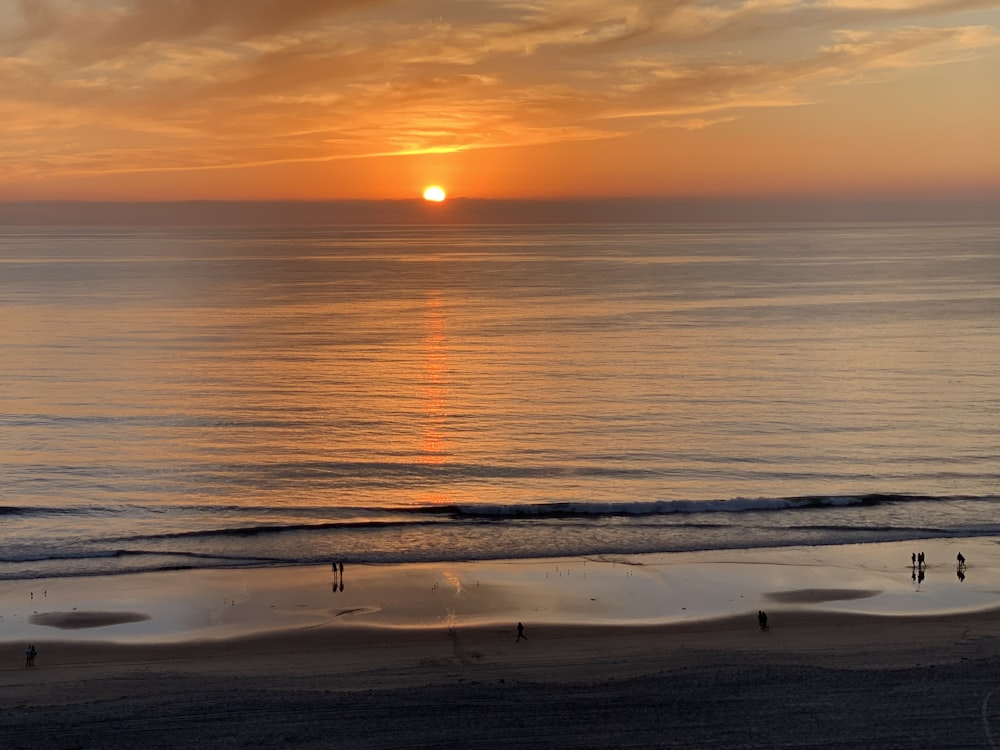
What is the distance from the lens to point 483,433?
5191cm

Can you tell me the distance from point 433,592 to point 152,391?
36.1m

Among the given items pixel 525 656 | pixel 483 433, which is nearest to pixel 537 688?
pixel 525 656

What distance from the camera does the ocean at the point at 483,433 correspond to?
37.7 metres

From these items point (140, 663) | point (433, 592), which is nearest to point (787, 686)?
point (433, 592)

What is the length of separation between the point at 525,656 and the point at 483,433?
85.5 feet

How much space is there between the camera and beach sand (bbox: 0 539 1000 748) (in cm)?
2203

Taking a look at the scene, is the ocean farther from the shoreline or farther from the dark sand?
the dark sand

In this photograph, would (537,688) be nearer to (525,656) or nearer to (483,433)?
(525,656)

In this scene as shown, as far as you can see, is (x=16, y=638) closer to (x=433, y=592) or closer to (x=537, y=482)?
(x=433, y=592)

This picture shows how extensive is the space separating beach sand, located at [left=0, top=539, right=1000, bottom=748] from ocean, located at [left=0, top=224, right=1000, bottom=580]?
9.73 ft

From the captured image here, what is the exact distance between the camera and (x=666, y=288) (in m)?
133

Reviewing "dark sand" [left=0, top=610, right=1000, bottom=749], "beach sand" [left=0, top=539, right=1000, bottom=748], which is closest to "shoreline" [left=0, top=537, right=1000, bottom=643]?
"beach sand" [left=0, top=539, right=1000, bottom=748]

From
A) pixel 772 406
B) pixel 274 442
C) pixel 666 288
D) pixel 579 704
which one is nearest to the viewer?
pixel 579 704

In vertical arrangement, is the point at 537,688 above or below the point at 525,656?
below
